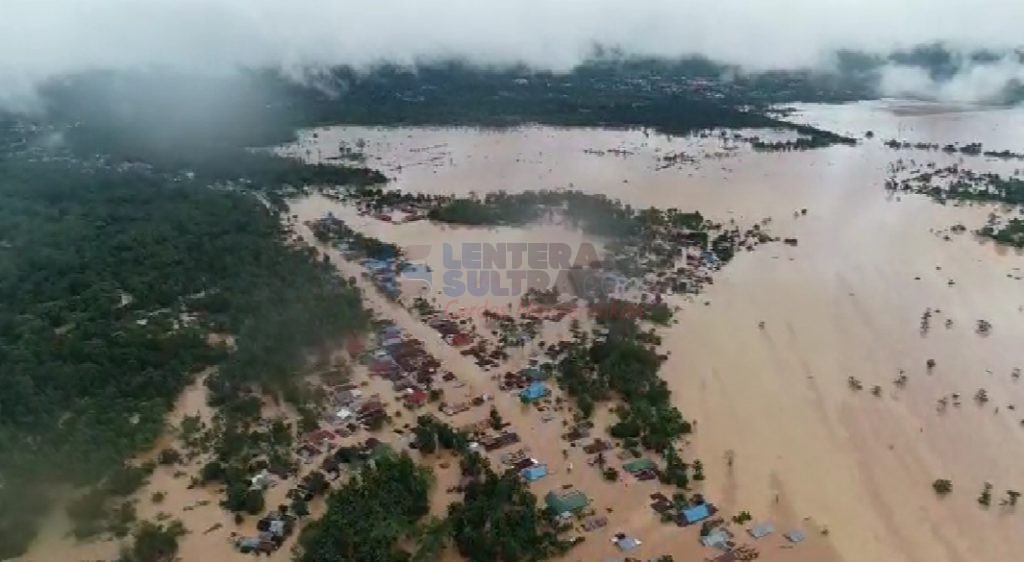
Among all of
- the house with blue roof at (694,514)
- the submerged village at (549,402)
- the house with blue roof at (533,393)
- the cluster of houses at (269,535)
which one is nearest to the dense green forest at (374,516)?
the cluster of houses at (269,535)

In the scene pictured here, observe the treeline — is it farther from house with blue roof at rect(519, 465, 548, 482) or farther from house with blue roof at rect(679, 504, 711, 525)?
house with blue roof at rect(679, 504, 711, 525)

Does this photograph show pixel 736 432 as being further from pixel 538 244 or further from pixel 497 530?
pixel 538 244

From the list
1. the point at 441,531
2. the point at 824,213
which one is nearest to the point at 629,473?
the point at 441,531

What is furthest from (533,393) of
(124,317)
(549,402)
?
(124,317)

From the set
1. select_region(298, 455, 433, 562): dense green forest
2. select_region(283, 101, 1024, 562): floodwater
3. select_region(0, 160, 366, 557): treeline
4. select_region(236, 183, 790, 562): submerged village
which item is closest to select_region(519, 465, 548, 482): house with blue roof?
select_region(236, 183, 790, 562): submerged village

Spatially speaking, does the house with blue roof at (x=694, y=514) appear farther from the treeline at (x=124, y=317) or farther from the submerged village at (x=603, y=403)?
the treeline at (x=124, y=317)

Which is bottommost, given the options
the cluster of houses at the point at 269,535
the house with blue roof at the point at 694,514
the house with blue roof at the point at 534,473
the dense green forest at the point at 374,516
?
the cluster of houses at the point at 269,535
